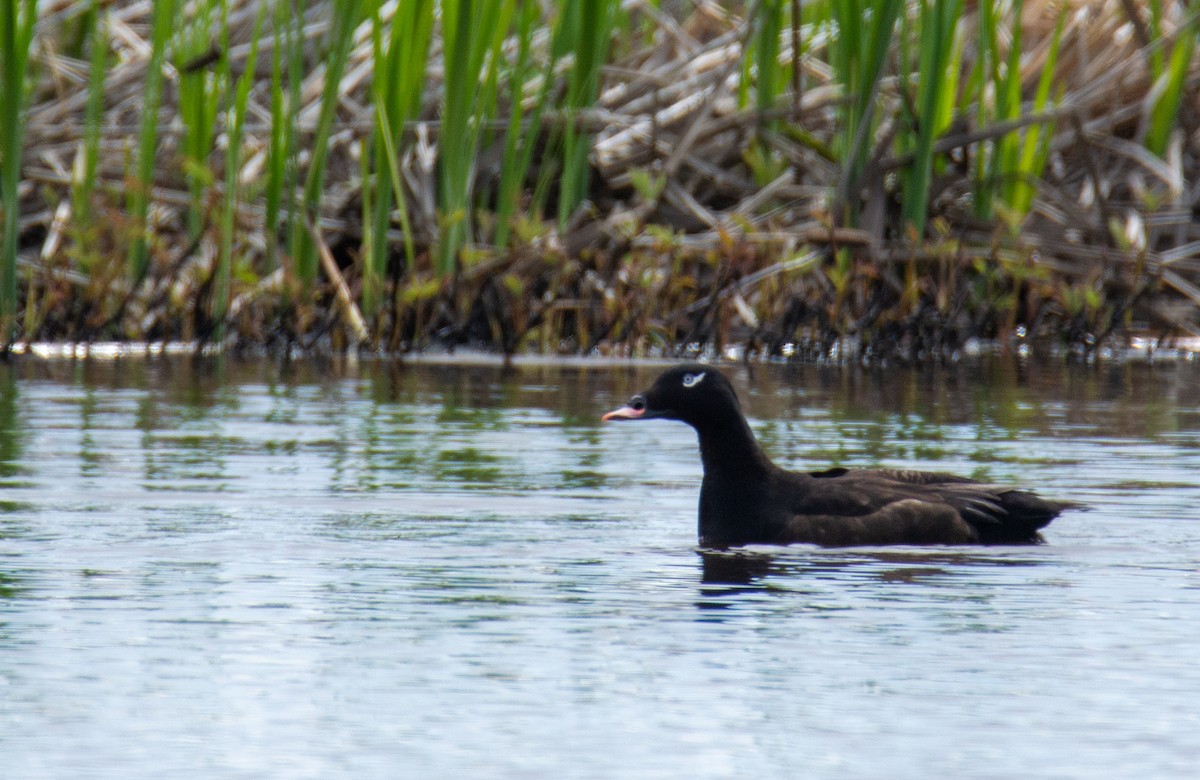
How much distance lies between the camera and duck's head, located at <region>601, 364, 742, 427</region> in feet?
22.9

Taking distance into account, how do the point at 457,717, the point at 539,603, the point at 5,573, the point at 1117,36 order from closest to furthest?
the point at 457,717, the point at 539,603, the point at 5,573, the point at 1117,36

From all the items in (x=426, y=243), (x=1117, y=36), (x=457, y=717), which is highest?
(x=1117, y=36)

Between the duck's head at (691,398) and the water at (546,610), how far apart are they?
0.97 ft

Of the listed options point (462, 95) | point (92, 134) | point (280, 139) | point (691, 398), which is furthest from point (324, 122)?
point (691, 398)

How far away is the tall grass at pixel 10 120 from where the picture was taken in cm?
1088

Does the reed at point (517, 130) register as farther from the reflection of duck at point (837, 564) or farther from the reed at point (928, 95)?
the reflection of duck at point (837, 564)

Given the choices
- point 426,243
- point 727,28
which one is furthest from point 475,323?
point 727,28

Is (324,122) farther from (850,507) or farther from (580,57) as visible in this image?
(850,507)

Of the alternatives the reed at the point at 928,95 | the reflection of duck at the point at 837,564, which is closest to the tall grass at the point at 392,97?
the reed at the point at 928,95

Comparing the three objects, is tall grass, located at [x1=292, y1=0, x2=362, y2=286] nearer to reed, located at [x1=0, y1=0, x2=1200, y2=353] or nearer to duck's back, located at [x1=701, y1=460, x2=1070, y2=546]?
reed, located at [x1=0, y1=0, x2=1200, y2=353]

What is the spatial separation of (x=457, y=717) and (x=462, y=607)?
1146mm

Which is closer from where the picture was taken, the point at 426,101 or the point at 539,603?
the point at 539,603

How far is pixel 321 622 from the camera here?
4.91 metres

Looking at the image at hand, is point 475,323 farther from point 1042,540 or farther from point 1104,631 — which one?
point 1104,631
